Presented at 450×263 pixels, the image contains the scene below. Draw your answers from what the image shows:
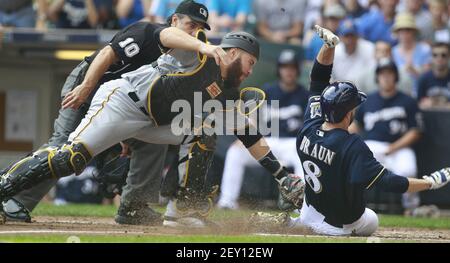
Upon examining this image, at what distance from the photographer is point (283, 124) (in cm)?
1229

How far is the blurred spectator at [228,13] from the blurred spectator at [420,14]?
2246mm

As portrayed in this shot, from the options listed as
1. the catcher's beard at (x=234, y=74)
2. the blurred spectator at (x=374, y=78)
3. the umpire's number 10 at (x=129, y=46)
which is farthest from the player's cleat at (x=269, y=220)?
the blurred spectator at (x=374, y=78)

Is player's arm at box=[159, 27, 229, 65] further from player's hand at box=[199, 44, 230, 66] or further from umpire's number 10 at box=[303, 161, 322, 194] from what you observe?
umpire's number 10 at box=[303, 161, 322, 194]

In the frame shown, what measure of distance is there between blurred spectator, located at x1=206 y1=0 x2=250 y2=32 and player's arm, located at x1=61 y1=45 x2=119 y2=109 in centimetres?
564

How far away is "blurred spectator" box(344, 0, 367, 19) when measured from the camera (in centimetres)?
1416

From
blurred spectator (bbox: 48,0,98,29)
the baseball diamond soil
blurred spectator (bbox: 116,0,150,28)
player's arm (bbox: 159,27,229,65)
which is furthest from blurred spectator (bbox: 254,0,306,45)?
player's arm (bbox: 159,27,229,65)

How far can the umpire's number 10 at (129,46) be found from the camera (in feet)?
24.7

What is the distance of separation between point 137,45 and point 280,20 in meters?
6.31

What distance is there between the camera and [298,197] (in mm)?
7770

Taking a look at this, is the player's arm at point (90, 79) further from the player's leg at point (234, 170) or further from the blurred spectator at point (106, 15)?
the blurred spectator at point (106, 15)

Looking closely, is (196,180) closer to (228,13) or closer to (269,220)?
(269,220)

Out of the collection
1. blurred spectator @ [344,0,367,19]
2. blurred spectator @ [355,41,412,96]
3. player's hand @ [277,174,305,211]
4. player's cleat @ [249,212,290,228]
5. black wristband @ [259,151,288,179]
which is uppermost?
blurred spectator @ [344,0,367,19]
